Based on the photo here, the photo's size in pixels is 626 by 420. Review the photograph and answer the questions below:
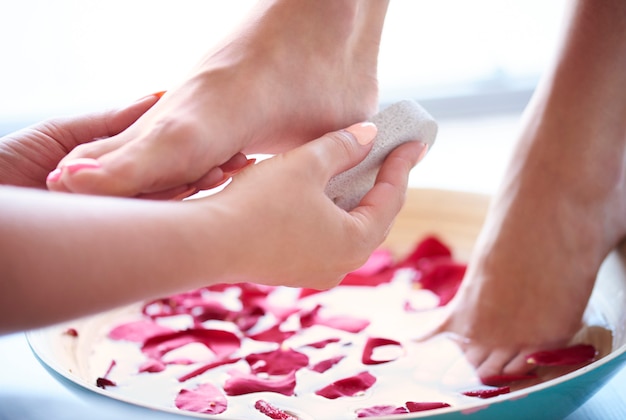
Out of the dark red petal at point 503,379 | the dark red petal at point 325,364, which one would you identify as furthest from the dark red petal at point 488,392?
the dark red petal at point 325,364

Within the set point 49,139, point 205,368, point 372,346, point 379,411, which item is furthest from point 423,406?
point 49,139

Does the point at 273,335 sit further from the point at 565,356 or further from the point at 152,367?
the point at 565,356

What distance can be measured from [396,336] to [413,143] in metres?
0.24

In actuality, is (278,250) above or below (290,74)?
below

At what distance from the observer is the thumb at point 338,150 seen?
0.79 metres

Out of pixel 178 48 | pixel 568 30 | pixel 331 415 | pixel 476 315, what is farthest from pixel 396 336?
pixel 178 48

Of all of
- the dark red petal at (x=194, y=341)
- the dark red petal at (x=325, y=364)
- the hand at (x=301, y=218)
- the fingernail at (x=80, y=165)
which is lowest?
the dark red petal at (x=194, y=341)

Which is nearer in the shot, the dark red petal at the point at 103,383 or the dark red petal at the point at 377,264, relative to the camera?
the dark red petal at the point at 103,383

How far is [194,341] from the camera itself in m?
0.98

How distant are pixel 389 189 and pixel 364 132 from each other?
0.23 feet

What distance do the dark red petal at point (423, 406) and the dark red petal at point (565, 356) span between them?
0.58 feet

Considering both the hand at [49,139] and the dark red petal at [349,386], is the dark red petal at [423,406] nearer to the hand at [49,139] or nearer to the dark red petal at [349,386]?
the dark red petal at [349,386]

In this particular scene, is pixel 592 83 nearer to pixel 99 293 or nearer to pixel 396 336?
pixel 396 336

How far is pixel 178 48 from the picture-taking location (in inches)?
81.5
